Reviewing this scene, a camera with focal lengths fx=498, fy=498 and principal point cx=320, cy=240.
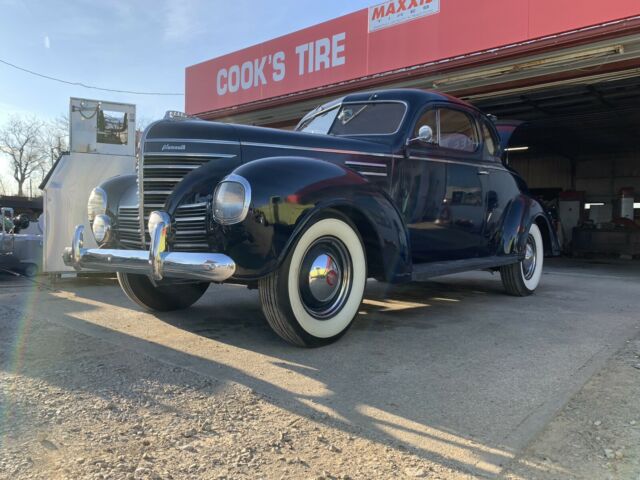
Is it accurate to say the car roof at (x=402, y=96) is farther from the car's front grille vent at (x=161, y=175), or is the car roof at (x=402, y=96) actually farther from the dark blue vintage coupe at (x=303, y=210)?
the car's front grille vent at (x=161, y=175)

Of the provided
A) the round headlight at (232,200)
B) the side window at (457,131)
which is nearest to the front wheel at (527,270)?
the side window at (457,131)

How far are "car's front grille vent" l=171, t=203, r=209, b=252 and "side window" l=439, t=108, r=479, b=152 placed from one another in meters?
2.72

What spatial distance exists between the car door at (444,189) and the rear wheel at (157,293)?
7.05 ft

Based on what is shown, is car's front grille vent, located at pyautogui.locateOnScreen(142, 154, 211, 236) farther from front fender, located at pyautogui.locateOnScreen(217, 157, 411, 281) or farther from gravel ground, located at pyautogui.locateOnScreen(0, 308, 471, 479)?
gravel ground, located at pyautogui.locateOnScreen(0, 308, 471, 479)

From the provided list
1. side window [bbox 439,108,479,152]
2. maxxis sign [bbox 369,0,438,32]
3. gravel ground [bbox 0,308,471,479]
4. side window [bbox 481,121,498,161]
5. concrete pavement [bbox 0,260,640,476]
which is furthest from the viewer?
maxxis sign [bbox 369,0,438,32]

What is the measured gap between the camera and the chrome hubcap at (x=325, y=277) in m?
3.63

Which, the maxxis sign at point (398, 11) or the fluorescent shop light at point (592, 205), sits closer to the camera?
the maxxis sign at point (398, 11)

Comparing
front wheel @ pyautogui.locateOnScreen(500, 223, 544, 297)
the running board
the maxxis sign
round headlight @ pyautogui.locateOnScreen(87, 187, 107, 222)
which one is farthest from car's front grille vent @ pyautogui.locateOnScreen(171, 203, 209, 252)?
the maxxis sign

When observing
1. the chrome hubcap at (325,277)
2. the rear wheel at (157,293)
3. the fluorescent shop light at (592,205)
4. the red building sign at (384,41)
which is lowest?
the rear wheel at (157,293)

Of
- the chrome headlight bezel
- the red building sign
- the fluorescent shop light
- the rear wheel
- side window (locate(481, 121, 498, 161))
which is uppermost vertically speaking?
the red building sign

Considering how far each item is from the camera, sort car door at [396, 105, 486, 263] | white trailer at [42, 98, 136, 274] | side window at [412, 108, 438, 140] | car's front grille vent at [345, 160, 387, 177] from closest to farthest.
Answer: car's front grille vent at [345, 160, 387, 177] → car door at [396, 105, 486, 263] → side window at [412, 108, 438, 140] → white trailer at [42, 98, 136, 274]

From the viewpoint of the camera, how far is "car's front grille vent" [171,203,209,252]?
135 inches

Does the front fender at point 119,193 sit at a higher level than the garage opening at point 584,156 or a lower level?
lower

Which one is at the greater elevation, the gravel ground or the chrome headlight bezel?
the chrome headlight bezel
